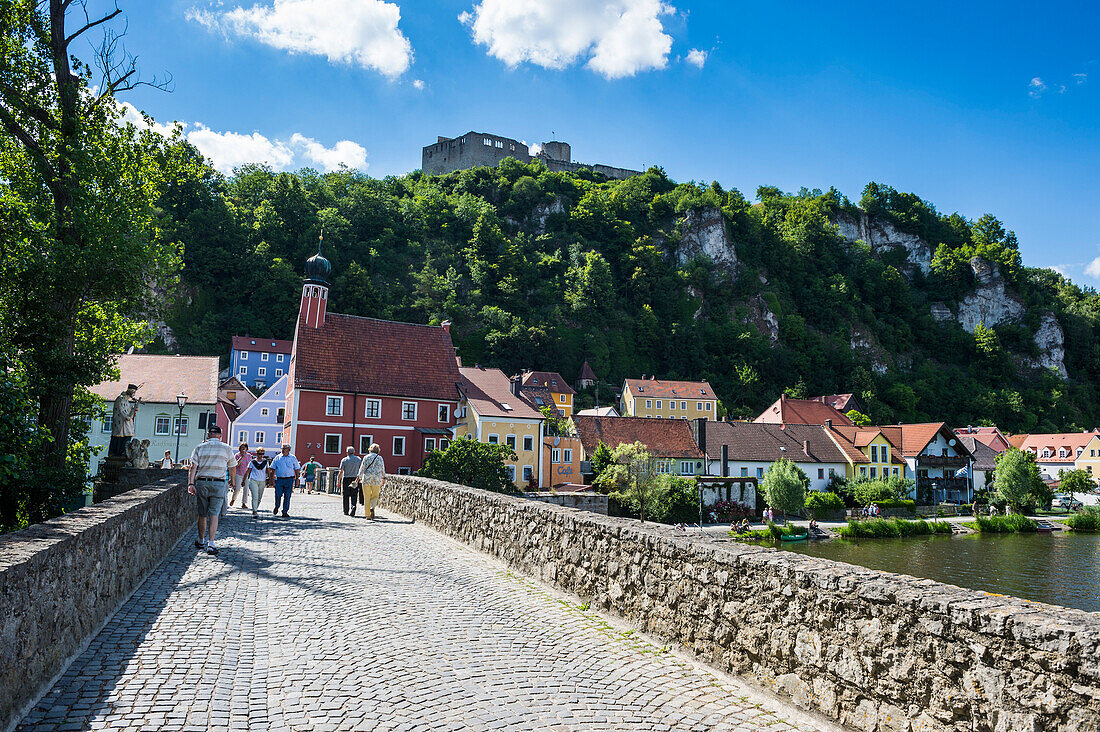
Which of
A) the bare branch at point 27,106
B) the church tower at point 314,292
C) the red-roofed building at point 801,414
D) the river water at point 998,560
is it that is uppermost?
the church tower at point 314,292

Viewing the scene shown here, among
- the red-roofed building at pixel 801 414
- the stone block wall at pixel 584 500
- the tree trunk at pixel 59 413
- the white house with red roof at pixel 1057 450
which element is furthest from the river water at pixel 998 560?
the white house with red roof at pixel 1057 450

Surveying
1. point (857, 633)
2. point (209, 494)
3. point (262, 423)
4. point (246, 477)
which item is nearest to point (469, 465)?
point (246, 477)

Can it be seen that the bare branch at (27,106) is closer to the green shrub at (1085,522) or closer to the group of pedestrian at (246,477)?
the group of pedestrian at (246,477)

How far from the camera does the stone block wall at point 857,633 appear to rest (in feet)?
11.3

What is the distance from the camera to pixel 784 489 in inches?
2136

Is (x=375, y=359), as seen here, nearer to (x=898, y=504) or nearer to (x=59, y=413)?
(x=59, y=413)

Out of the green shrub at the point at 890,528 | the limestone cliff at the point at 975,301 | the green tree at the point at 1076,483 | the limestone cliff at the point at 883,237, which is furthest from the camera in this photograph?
the limestone cliff at the point at 883,237

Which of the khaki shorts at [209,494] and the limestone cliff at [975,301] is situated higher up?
the limestone cliff at [975,301]

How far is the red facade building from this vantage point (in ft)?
142

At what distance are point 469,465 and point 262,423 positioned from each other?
2784 cm

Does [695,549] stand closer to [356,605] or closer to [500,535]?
[356,605]

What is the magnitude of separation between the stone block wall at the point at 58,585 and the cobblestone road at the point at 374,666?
196 mm

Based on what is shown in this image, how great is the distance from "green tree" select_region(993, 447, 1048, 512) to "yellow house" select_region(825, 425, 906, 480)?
8481 millimetres

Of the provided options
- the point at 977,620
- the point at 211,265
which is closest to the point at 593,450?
the point at 977,620
